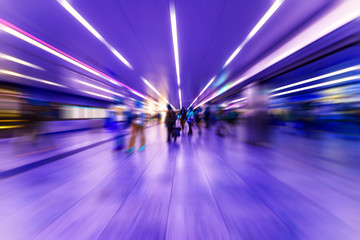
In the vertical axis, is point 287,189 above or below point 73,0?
below

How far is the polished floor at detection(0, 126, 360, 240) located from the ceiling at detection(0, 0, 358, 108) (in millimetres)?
4016

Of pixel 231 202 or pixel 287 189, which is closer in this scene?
pixel 231 202

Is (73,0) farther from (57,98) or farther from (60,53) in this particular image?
(57,98)

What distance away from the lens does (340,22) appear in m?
3.05

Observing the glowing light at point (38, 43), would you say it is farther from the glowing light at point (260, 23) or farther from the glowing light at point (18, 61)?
the glowing light at point (260, 23)

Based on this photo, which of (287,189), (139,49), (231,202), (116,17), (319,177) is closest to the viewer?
(231,202)

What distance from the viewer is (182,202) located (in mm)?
1692

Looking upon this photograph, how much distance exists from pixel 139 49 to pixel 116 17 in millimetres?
1701

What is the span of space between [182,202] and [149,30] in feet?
15.9

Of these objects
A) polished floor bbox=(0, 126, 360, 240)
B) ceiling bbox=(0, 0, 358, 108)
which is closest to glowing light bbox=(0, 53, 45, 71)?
ceiling bbox=(0, 0, 358, 108)

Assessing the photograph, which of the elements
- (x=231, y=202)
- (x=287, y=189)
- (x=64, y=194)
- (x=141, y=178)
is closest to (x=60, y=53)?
(x=64, y=194)

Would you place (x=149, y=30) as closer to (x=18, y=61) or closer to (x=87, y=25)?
(x=87, y=25)

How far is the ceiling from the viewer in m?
3.34

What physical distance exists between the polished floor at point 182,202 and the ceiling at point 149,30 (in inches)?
158
